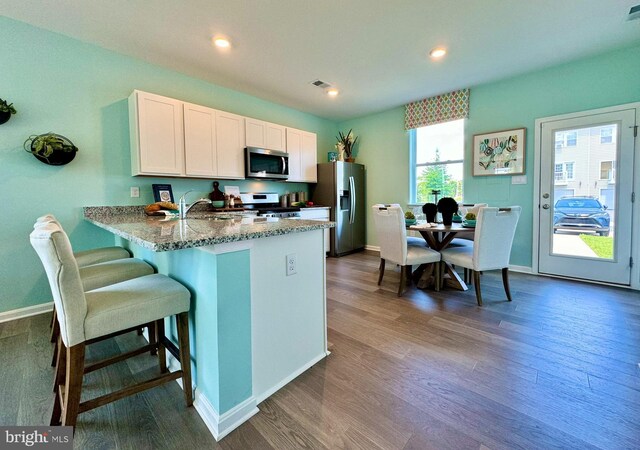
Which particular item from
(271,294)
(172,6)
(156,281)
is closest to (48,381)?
(156,281)

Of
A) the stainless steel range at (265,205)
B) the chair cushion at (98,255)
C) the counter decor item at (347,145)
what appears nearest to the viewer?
the chair cushion at (98,255)

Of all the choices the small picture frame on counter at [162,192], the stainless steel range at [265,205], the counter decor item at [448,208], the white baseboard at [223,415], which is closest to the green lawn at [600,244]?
the counter decor item at [448,208]

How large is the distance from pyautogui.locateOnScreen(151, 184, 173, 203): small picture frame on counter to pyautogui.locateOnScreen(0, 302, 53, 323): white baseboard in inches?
Answer: 56.3

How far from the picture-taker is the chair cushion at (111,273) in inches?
62.4

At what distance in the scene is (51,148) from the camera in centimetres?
243

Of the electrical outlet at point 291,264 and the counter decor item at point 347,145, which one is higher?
the counter decor item at point 347,145

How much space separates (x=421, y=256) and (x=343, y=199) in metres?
2.26

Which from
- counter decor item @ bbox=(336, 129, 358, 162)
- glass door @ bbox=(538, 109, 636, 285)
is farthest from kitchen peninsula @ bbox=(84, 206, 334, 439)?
counter decor item @ bbox=(336, 129, 358, 162)

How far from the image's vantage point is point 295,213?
4188mm

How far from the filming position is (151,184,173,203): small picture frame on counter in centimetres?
315

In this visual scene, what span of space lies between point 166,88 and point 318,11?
208 cm

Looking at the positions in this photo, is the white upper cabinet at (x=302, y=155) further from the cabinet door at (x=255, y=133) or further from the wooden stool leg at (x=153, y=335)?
the wooden stool leg at (x=153, y=335)

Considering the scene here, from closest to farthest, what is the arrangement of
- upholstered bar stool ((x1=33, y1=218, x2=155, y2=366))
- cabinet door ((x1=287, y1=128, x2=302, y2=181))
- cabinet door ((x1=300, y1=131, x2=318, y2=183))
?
1. upholstered bar stool ((x1=33, y1=218, x2=155, y2=366))
2. cabinet door ((x1=287, y1=128, x2=302, y2=181))
3. cabinet door ((x1=300, y1=131, x2=318, y2=183))

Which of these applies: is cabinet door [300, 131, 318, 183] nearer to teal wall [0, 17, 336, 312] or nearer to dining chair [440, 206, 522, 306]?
teal wall [0, 17, 336, 312]
